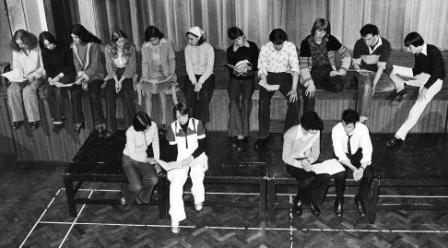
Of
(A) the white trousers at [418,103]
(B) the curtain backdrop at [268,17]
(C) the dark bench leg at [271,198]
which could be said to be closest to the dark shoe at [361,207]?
(C) the dark bench leg at [271,198]

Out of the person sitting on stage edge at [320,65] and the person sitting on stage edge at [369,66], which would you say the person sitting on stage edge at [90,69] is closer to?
the person sitting on stage edge at [320,65]

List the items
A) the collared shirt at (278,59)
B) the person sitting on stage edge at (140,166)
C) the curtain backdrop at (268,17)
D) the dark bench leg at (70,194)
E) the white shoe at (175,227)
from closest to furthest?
the white shoe at (175,227) → the person sitting on stage edge at (140,166) → the dark bench leg at (70,194) → the collared shirt at (278,59) → the curtain backdrop at (268,17)

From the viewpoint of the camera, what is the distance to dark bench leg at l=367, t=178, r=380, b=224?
19.1 ft

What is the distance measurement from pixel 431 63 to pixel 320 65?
4.59 feet

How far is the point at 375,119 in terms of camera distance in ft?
23.2

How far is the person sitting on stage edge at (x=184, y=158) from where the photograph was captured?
581 centimetres

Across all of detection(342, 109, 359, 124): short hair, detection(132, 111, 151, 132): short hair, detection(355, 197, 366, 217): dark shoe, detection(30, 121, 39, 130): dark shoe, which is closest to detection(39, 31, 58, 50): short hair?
Result: detection(30, 121, 39, 130): dark shoe

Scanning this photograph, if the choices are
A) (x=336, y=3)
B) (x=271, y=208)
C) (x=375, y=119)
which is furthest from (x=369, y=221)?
(x=336, y=3)

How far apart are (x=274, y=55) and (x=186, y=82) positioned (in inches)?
50.8

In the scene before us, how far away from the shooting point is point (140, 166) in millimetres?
6062

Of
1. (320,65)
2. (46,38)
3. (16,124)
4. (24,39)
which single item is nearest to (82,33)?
(46,38)

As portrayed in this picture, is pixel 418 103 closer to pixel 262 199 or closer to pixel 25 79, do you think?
pixel 262 199

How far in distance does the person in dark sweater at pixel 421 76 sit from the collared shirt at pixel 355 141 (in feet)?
3.21

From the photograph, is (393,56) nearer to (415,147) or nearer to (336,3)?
(336,3)
